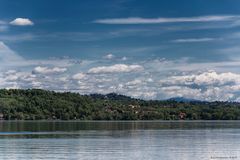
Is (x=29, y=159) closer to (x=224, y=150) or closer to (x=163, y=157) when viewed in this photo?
(x=163, y=157)

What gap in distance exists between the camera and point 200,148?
270 feet

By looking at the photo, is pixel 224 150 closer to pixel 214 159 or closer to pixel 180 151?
pixel 180 151

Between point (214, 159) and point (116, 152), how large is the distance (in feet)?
44.1

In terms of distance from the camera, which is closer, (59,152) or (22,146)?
(59,152)

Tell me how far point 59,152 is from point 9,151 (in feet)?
21.5

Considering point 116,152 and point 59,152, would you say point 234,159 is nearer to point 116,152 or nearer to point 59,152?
point 116,152

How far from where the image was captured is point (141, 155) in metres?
69.3

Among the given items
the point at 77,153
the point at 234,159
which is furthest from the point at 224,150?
the point at 77,153

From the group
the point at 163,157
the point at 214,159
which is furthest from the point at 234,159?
the point at 163,157

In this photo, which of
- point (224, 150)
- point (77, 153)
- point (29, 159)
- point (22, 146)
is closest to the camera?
point (29, 159)

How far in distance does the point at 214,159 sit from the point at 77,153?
Result: 1674cm

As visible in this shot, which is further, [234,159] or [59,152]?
[59,152]

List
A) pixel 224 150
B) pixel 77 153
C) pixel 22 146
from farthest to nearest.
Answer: pixel 22 146 → pixel 224 150 → pixel 77 153

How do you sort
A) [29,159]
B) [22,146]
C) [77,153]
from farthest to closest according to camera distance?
[22,146] < [77,153] < [29,159]
